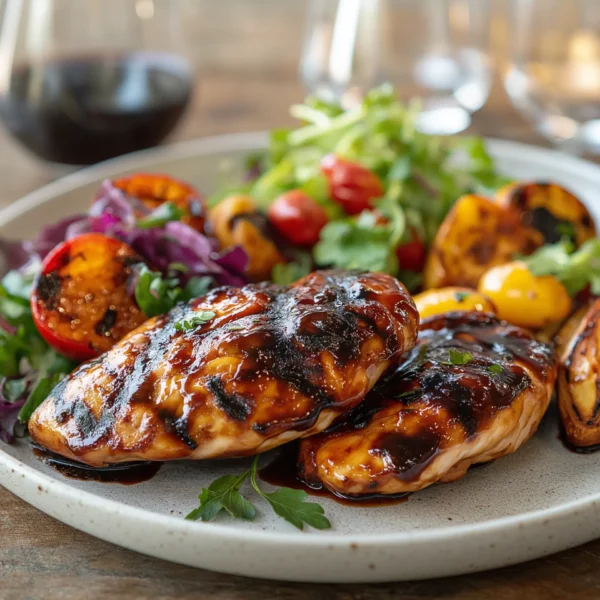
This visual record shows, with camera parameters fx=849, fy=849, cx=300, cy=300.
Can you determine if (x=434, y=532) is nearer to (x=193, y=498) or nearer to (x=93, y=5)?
(x=193, y=498)

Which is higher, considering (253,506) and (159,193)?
(159,193)

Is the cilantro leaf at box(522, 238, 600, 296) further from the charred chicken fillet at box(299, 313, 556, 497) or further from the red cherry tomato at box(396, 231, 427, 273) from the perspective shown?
the charred chicken fillet at box(299, 313, 556, 497)

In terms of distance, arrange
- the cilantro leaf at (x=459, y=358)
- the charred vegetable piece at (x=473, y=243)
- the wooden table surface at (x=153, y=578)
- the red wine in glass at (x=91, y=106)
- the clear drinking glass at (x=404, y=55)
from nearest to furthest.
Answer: the wooden table surface at (x=153, y=578) < the cilantro leaf at (x=459, y=358) < the charred vegetable piece at (x=473, y=243) < the red wine in glass at (x=91, y=106) < the clear drinking glass at (x=404, y=55)

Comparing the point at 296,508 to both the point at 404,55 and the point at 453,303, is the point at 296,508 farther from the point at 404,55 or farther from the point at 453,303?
the point at 404,55

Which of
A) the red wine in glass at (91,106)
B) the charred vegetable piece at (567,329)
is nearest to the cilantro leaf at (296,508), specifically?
the charred vegetable piece at (567,329)

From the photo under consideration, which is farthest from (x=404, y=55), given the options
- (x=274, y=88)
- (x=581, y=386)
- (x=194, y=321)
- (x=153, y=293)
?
(x=194, y=321)

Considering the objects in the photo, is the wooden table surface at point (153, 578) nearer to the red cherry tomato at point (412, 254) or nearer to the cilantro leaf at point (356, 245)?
the cilantro leaf at point (356, 245)
